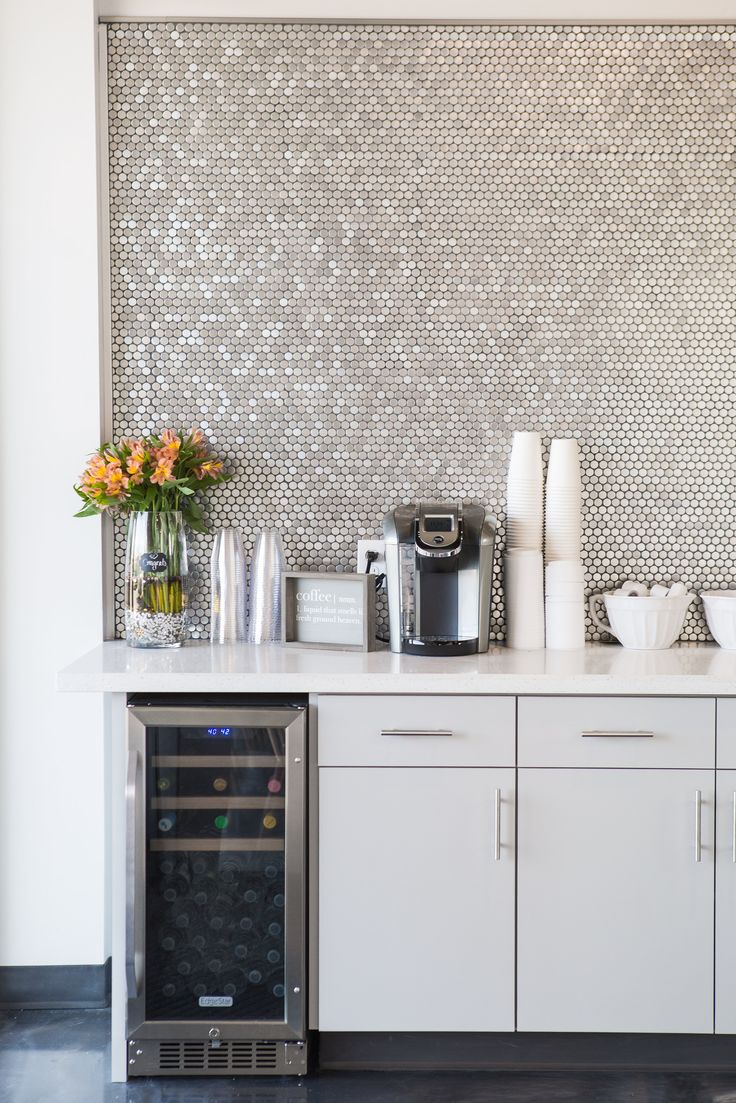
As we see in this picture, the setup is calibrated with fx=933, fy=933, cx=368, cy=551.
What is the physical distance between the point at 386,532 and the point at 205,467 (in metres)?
0.58

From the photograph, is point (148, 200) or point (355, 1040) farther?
point (148, 200)

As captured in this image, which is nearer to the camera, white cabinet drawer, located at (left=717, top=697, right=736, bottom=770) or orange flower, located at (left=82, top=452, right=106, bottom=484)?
white cabinet drawer, located at (left=717, top=697, right=736, bottom=770)

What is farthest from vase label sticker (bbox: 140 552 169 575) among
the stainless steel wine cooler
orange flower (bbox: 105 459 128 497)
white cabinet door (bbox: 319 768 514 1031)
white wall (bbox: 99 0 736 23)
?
white wall (bbox: 99 0 736 23)

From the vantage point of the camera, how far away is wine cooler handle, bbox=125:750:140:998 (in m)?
2.30

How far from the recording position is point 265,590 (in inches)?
109

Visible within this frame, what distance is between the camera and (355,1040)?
7.88 ft

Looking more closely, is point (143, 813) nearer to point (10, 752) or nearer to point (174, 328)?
point (10, 752)

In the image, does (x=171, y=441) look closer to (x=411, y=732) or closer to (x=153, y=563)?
(x=153, y=563)

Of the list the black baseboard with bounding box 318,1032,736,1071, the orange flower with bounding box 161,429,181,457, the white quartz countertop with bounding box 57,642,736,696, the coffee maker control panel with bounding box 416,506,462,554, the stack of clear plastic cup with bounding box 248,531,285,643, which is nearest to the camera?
the white quartz countertop with bounding box 57,642,736,696

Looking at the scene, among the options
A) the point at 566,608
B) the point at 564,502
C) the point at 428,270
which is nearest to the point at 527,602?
the point at 566,608

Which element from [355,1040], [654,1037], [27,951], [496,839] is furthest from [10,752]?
[654,1037]

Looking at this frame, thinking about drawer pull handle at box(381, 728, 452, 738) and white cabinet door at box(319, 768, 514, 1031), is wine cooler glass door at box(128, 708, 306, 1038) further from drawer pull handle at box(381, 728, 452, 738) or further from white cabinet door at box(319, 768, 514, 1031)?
drawer pull handle at box(381, 728, 452, 738)

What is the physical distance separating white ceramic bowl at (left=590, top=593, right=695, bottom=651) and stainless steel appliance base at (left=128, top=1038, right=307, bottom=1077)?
1.43 m

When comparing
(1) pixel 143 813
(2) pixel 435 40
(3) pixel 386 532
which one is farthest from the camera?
(2) pixel 435 40
